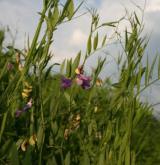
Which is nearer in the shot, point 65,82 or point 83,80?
point 65,82

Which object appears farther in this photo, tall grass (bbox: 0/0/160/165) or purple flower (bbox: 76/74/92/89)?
purple flower (bbox: 76/74/92/89)

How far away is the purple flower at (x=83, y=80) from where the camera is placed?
1986mm

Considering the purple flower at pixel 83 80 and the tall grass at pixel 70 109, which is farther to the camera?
the purple flower at pixel 83 80

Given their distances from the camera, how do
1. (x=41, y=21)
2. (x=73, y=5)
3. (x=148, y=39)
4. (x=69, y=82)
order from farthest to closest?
(x=69, y=82)
(x=148, y=39)
(x=73, y=5)
(x=41, y=21)

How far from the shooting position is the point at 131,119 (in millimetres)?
1512

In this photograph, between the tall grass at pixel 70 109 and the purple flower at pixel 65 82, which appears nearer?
the tall grass at pixel 70 109

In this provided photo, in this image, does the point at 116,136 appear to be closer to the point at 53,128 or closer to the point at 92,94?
the point at 53,128

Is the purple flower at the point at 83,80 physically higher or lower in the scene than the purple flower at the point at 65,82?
higher

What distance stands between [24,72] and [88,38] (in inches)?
22.0

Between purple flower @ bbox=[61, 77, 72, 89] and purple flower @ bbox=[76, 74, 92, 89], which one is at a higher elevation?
purple flower @ bbox=[76, 74, 92, 89]

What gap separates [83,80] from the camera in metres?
2.05

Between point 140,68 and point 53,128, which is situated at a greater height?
point 140,68

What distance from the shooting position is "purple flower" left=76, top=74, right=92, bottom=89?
1.99 meters

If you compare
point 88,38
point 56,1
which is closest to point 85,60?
point 88,38
